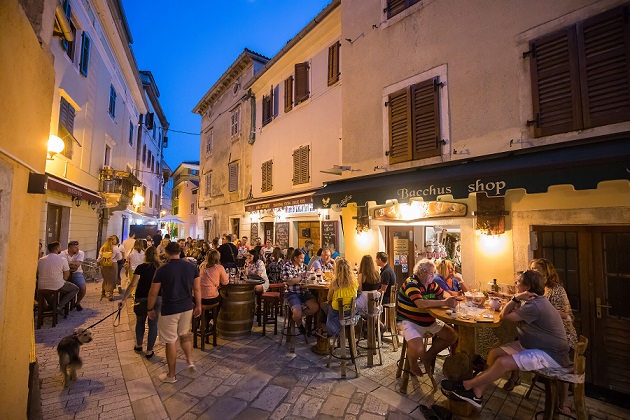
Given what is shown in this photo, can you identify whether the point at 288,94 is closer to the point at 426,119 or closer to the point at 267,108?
Answer: the point at 267,108

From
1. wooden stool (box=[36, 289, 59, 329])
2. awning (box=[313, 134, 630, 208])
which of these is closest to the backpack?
wooden stool (box=[36, 289, 59, 329])

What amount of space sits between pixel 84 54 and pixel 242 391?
12.9m

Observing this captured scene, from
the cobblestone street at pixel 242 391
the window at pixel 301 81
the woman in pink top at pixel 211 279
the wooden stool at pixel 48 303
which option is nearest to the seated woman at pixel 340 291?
the cobblestone street at pixel 242 391

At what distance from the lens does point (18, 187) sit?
2947mm

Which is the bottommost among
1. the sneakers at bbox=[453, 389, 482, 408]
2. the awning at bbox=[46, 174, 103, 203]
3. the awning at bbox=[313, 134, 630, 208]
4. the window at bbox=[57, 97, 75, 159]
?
the sneakers at bbox=[453, 389, 482, 408]

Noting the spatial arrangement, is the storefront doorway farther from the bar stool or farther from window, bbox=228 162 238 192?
window, bbox=228 162 238 192

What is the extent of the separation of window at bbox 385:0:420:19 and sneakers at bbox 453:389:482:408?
24.5 feet

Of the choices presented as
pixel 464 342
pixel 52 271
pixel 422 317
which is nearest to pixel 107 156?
pixel 52 271

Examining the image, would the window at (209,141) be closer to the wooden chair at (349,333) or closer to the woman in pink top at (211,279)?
the woman in pink top at (211,279)

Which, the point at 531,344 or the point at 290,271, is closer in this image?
the point at 531,344

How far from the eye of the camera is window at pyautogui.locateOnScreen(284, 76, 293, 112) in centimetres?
1195

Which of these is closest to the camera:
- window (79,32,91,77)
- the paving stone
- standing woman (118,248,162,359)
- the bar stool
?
the paving stone

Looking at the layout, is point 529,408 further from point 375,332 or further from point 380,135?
point 380,135

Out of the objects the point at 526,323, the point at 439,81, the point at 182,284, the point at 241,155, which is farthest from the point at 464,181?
the point at 241,155
